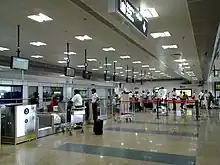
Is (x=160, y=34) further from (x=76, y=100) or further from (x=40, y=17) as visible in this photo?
(x=76, y=100)

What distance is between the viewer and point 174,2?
5.18 meters

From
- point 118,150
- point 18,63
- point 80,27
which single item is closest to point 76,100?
point 18,63

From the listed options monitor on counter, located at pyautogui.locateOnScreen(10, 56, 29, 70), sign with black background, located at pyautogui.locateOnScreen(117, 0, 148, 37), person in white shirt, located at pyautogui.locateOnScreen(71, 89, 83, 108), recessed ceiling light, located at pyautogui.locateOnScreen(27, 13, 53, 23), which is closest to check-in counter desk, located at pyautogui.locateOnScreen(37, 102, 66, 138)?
person in white shirt, located at pyautogui.locateOnScreen(71, 89, 83, 108)

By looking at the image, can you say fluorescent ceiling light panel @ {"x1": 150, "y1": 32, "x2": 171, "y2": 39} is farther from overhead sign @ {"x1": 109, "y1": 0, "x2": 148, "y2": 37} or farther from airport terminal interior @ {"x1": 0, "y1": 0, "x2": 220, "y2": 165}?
overhead sign @ {"x1": 109, "y1": 0, "x2": 148, "y2": 37}

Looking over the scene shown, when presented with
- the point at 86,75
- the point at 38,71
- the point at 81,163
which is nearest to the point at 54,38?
the point at 86,75

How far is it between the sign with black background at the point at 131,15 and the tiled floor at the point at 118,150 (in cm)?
251

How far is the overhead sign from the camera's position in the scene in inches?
119

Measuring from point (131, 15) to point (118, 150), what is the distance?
3360mm

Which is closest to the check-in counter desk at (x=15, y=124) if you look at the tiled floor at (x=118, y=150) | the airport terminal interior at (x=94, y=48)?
the airport terminal interior at (x=94, y=48)

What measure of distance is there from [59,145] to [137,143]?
203 cm

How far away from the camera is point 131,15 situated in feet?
11.5

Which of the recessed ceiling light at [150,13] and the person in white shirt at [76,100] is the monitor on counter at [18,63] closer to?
the person in white shirt at [76,100]

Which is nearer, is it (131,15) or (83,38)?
(131,15)

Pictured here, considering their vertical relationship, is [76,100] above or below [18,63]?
below
